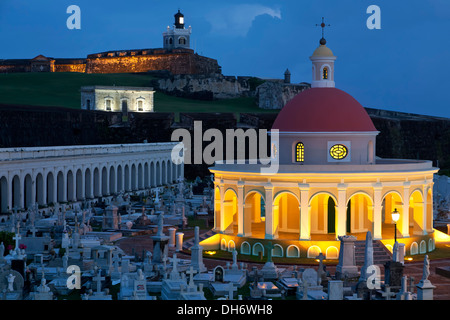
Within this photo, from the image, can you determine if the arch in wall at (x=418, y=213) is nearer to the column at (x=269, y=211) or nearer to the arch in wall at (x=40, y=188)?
the column at (x=269, y=211)

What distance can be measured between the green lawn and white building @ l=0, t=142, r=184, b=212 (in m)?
39.2

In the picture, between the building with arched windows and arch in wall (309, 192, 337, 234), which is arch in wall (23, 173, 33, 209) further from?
arch in wall (309, 192, 337, 234)

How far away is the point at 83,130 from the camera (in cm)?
8006

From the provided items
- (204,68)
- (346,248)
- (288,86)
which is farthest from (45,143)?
(204,68)

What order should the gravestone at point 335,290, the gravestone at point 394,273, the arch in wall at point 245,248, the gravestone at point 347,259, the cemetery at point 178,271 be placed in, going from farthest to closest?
the arch in wall at point 245,248
the gravestone at point 347,259
the gravestone at point 394,273
the cemetery at point 178,271
the gravestone at point 335,290

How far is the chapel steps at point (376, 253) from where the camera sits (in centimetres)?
3203

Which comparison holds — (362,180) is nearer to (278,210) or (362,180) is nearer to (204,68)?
(278,210)

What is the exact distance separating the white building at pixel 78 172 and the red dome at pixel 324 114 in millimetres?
16611

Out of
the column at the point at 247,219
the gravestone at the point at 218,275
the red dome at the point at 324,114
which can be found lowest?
the gravestone at the point at 218,275

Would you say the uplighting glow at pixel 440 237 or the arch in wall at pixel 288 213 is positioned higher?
the arch in wall at pixel 288 213

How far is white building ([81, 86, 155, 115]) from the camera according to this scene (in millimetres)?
96188

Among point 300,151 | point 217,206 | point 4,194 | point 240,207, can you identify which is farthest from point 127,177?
point 300,151

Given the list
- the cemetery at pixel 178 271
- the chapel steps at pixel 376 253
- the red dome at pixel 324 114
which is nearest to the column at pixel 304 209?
the cemetery at pixel 178 271

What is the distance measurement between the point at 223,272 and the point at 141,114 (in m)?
60.6
